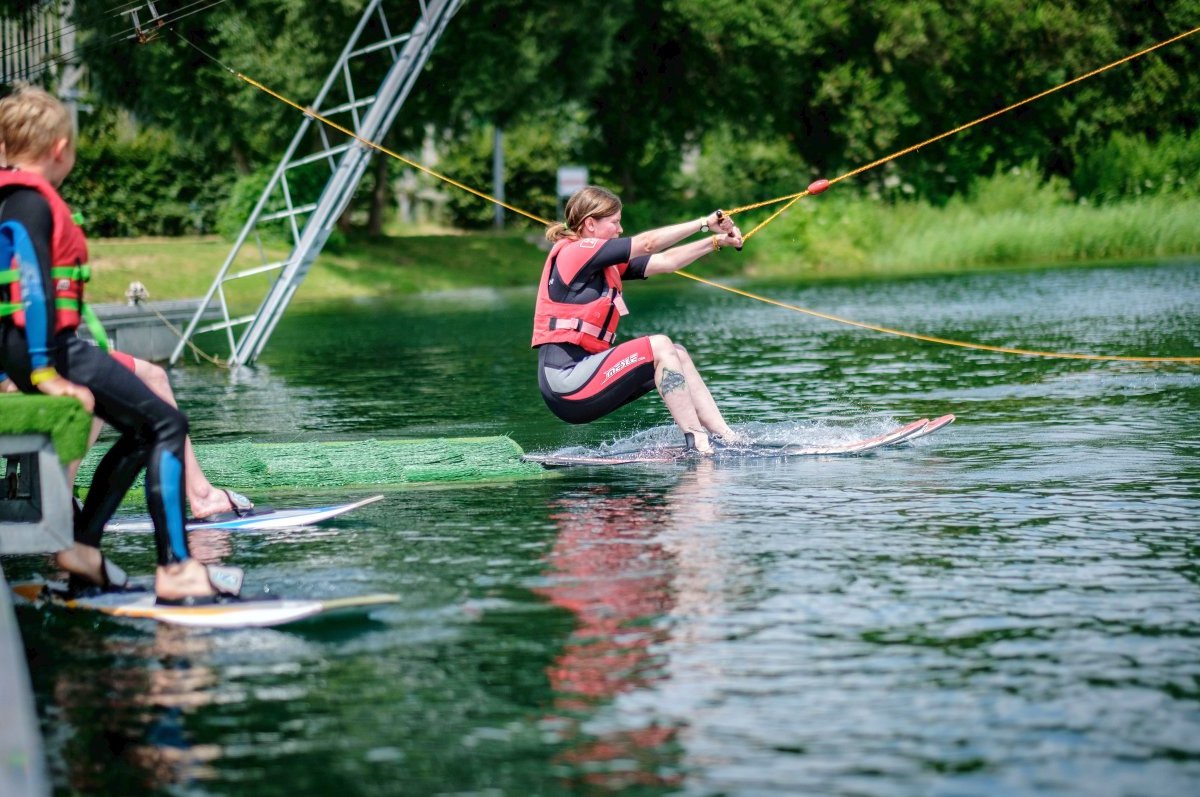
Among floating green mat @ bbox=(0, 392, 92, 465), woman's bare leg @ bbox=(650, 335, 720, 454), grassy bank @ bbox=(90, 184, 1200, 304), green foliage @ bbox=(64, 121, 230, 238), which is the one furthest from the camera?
green foliage @ bbox=(64, 121, 230, 238)

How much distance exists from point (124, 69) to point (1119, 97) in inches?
1016

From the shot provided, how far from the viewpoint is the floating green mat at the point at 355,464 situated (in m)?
10.4

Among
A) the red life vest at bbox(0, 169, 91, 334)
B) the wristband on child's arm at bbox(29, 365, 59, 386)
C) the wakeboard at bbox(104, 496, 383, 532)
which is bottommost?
the wakeboard at bbox(104, 496, 383, 532)

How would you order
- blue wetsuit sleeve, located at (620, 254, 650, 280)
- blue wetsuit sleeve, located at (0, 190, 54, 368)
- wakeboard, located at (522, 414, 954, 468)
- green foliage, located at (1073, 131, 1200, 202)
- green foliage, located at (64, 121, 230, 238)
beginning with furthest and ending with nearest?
green foliage, located at (1073, 131, 1200, 202), green foliage, located at (64, 121, 230, 238), blue wetsuit sleeve, located at (620, 254, 650, 280), wakeboard, located at (522, 414, 954, 468), blue wetsuit sleeve, located at (0, 190, 54, 368)

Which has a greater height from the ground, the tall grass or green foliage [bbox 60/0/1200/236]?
green foliage [bbox 60/0/1200/236]

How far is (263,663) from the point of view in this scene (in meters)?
6.08

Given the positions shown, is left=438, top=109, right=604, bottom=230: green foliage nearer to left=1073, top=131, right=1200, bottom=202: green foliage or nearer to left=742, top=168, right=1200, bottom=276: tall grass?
left=742, top=168, right=1200, bottom=276: tall grass

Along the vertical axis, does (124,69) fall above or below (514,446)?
above

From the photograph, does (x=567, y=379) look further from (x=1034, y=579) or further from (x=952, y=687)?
(x=952, y=687)

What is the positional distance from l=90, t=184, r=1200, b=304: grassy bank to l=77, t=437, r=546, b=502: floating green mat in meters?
23.1

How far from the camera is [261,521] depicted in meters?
8.80

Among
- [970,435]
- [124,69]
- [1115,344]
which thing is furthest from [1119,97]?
[970,435]

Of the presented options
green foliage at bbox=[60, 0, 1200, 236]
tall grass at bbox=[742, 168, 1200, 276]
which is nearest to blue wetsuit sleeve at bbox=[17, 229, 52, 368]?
tall grass at bbox=[742, 168, 1200, 276]

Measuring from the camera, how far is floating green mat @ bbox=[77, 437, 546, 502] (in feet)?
34.3
